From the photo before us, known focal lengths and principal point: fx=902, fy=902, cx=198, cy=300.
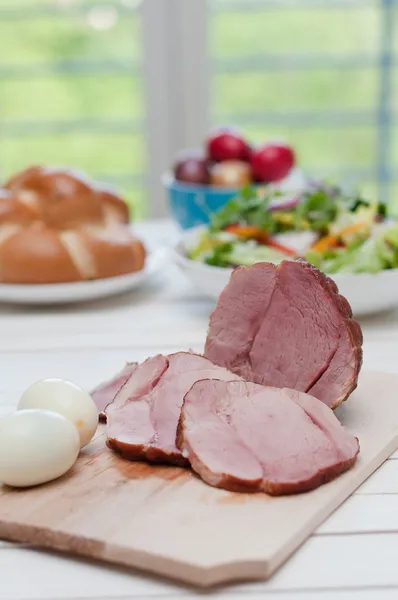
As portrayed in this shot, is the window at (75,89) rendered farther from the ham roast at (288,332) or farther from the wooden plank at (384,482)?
the wooden plank at (384,482)

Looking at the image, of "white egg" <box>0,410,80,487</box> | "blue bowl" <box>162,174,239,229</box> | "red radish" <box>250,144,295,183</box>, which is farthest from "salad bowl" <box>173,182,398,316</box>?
"white egg" <box>0,410,80,487</box>

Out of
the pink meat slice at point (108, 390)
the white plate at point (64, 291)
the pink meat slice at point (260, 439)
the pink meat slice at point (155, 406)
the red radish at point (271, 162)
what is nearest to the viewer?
the pink meat slice at point (260, 439)

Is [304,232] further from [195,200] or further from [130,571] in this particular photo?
[130,571]

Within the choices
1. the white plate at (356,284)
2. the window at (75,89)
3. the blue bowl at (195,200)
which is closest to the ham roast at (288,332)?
the white plate at (356,284)

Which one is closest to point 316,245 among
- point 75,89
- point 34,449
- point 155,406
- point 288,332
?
point 288,332

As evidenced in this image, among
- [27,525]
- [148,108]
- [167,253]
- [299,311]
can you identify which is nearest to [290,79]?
[148,108]

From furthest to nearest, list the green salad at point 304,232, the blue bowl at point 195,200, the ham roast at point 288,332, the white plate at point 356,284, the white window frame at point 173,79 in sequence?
1. the white window frame at point 173,79
2. the blue bowl at point 195,200
3. the green salad at point 304,232
4. the white plate at point 356,284
5. the ham roast at point 288,332
